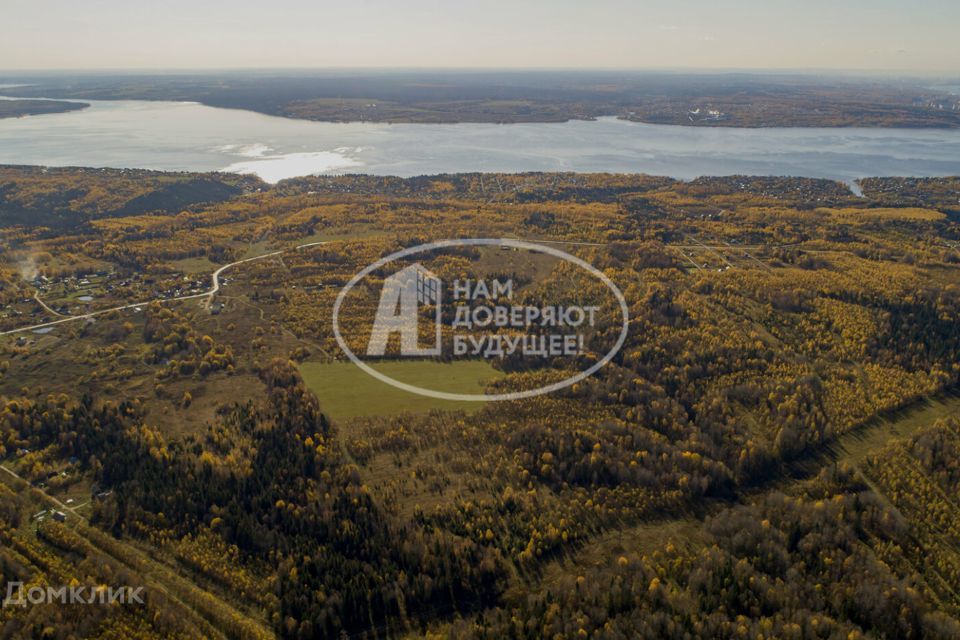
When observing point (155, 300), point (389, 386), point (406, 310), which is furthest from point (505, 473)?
point (155, 300)

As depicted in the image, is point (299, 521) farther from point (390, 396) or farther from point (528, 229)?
point (528, 229)

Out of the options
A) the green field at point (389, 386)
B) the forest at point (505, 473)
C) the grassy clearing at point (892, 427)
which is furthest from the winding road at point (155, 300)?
the grassy clearing at point (892, 427)

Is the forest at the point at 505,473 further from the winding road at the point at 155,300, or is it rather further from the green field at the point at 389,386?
the green field at the point at 389,386

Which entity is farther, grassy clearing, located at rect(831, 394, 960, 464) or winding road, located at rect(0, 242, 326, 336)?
winding road, located at rect(0, 242, 326, 336)

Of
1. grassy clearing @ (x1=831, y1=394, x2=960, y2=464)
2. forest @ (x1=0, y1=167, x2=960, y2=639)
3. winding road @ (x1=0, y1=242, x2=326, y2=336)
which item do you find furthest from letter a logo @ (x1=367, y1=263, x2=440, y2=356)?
grassy clearing @ (x1=831, y1=394, x2=960, y2=464)

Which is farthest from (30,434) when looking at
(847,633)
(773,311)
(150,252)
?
(773,311)

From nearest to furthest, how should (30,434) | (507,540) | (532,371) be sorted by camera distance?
(507,540) → (30,434) → (532,371)

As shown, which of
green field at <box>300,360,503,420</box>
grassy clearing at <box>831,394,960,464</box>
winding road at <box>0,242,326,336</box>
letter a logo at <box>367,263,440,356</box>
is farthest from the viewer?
winding road at <box>0,242,326,336</box>

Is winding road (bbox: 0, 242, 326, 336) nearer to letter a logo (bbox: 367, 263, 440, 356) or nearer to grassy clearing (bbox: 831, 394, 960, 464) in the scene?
letter a logo (bbox: 367, 263, 440, 356)
